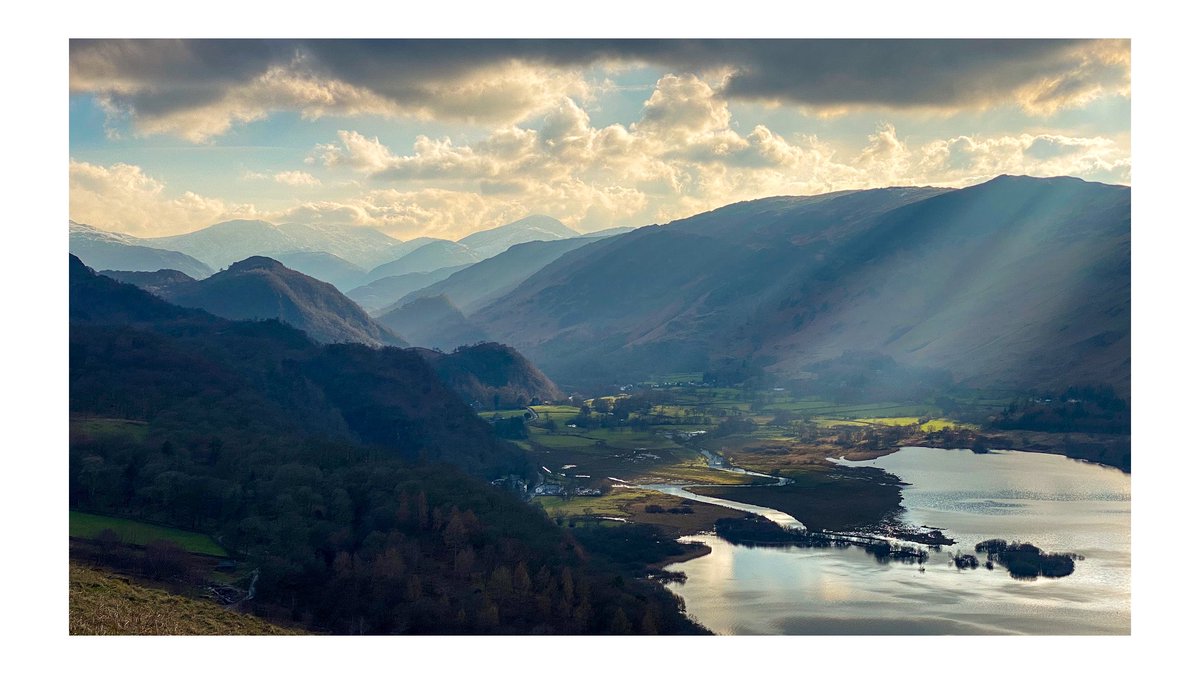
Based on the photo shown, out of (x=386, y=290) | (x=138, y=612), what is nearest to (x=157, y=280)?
(x=138, y=612)

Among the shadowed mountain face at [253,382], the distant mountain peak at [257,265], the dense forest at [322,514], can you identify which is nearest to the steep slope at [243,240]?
the distant mountain peak at [257,265]

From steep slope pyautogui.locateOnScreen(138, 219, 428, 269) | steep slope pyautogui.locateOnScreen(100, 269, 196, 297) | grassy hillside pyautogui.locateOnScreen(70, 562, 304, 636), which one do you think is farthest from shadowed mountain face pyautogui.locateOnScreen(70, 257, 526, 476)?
steep slope pyautogui.locateOnScreen(138, 219, 428, 269)

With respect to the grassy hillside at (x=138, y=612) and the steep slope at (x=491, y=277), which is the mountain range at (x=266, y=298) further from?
the steep slope at (x=491, y=277)

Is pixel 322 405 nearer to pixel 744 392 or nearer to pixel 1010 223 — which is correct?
pixel 744 392

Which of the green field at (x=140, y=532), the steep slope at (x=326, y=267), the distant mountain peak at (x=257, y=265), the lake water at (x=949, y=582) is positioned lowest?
the lake water at (x=949, y=582)

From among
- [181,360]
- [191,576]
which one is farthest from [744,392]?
[191,576]

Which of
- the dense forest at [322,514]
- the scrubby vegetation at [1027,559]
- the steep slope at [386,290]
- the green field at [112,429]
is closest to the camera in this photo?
the dense forest at [322,514]
